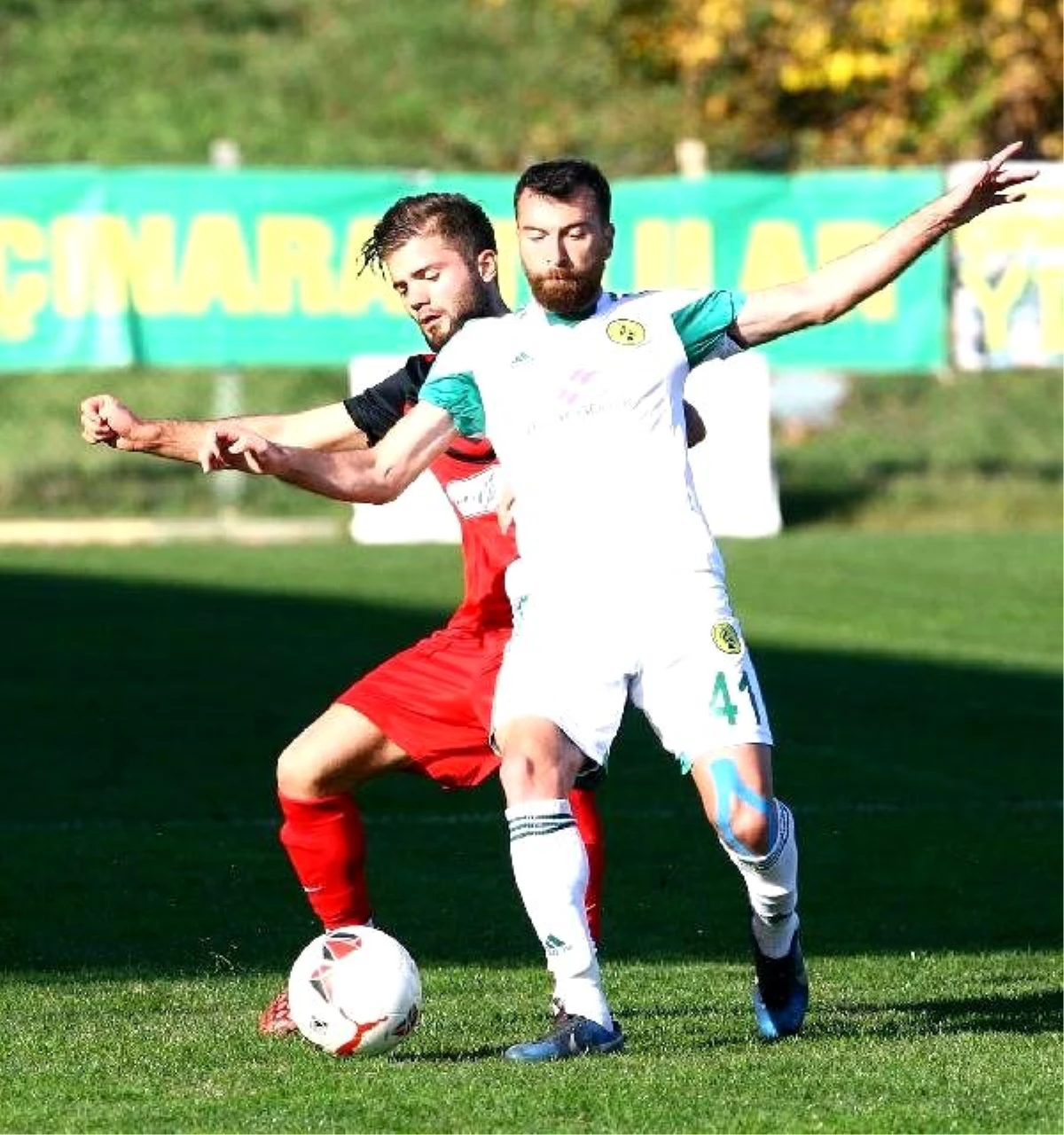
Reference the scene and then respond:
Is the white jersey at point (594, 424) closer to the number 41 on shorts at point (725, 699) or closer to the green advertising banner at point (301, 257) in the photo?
the number 41 on shorts at point (725, 699)

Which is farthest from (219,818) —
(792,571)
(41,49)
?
(41,49)

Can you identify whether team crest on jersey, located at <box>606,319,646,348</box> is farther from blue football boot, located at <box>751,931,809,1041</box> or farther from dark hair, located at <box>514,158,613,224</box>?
blue football boot, located at <box>751,931,809,1041</box>

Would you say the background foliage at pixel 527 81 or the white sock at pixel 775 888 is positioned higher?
the background foliage at pixel 527 81

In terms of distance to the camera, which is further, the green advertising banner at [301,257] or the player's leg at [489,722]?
the green advertising banner at [301,257]

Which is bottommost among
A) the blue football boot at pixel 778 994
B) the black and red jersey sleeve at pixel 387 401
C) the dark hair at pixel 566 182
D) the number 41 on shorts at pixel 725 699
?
the blue football boot at pixel 778 994

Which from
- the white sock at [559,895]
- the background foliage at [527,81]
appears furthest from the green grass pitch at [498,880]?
the background foliage at [527,81]

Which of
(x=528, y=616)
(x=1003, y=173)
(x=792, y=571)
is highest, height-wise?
(x=1003, y=173)

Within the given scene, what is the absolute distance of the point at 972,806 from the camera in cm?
1099

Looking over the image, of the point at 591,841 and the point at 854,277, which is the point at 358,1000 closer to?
the point at 591,841

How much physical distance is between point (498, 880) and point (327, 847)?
97.8 inches

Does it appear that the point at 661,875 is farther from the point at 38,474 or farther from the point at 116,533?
the point at 38,474

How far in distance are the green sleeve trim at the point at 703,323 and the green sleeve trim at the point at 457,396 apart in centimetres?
48

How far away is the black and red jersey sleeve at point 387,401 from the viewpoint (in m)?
7.22

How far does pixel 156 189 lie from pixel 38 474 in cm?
391
